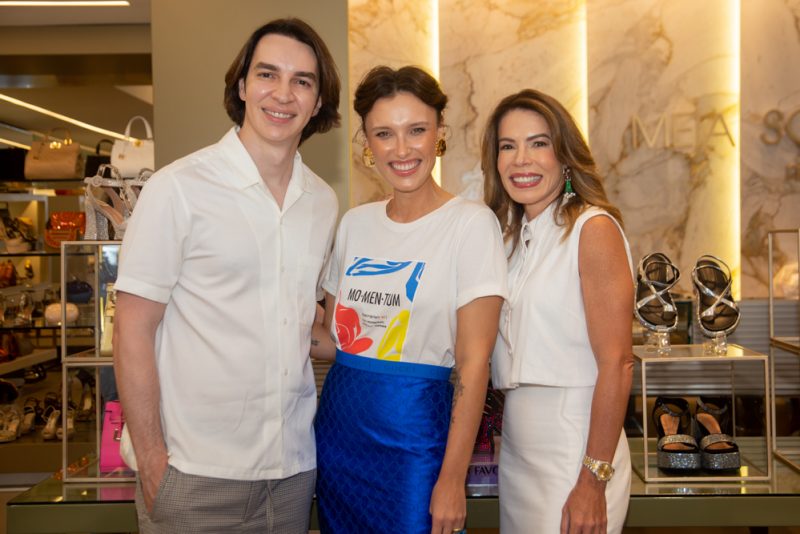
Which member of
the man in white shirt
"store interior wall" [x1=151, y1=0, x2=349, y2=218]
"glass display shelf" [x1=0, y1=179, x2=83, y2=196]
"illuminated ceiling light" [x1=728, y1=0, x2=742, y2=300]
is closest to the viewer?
the man in white shirt

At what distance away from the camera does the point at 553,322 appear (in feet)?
6.76

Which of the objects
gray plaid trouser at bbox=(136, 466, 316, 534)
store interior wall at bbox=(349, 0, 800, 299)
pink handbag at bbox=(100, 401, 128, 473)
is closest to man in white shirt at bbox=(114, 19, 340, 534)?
gray plaid trouser at bbox=(136, 466, 316, 534)

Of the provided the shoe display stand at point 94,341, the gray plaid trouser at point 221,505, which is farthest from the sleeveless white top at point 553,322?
the shoe display stand at point 94,341

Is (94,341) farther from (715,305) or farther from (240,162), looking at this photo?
(715,305)

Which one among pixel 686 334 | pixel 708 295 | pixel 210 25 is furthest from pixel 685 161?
pixel 210 25

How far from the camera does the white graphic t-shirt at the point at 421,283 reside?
2.01 m

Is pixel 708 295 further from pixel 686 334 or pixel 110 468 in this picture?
pixel 110 468

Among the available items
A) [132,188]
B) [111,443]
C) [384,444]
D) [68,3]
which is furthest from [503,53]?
[384,444]

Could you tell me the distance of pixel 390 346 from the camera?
206cm

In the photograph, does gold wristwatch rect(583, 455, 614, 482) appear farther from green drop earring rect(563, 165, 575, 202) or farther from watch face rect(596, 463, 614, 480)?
→ green drop earring rect(563, 165, 575, 202)

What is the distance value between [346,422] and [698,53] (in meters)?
4.38

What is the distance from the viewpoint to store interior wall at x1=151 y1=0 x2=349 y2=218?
3.37 metres

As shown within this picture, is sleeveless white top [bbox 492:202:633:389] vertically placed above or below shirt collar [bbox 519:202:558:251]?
below

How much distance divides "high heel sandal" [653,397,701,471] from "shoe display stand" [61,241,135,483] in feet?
6.20
